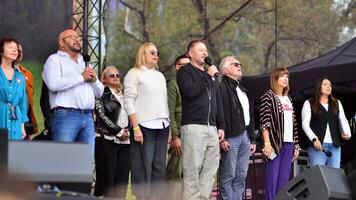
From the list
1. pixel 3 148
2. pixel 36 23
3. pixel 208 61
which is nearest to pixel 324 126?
pixel 208 61

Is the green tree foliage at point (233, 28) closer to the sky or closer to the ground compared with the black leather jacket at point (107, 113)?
closer to the sky

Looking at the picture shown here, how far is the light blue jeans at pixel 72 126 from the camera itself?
6855 mm

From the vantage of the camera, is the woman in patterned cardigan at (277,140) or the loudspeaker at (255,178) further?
the loudspeaker at (255,178)

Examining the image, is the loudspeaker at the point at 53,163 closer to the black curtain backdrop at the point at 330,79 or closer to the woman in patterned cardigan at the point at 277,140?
the woman in patterned cardigan at the point at 277,140

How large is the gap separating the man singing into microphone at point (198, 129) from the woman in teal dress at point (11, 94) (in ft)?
4.61

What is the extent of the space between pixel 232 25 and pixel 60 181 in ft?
62.2

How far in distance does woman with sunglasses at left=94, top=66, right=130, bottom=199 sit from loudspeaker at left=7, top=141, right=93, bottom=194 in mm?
3891

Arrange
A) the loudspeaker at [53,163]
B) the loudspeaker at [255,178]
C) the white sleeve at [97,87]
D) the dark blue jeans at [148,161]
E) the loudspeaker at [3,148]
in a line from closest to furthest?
the loudspeaker at [3,148]
the loudspeaker at [53,163]
the white sleeve at [97,87]
the dark blue jeans at [148,161]
the loudspeaker at [255,178]

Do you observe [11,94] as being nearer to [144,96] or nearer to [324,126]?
[144,96]

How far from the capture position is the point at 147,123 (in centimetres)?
725

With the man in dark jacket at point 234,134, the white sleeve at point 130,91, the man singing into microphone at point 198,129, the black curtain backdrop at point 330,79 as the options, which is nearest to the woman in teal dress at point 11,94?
the white sleeve at point 130,91

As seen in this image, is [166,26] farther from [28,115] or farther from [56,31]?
[28,115]

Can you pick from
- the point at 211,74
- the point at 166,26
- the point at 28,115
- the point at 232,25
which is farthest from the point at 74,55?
the point at 232,25

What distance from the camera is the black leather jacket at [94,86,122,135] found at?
765 cm
